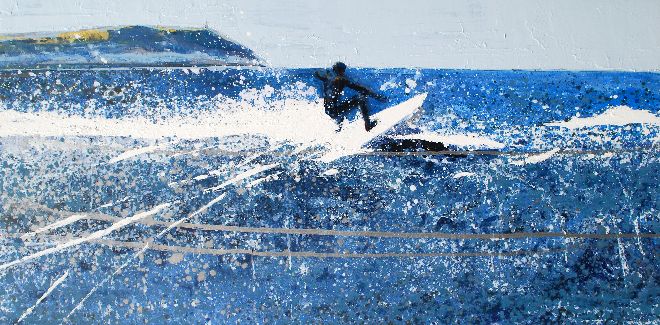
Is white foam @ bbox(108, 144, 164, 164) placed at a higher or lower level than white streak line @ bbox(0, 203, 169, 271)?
higher

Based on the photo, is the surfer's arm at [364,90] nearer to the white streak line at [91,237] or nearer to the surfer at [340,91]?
the surfer at [340,91]

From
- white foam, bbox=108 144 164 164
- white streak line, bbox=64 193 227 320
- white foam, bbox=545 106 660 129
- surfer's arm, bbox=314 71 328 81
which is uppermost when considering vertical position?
surfer's arm, bbox=314 71 328 81

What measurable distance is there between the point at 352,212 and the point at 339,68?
0.87 feet

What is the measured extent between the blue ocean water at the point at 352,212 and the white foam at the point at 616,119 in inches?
0.4

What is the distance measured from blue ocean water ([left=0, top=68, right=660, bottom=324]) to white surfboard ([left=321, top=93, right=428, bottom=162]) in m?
0.02

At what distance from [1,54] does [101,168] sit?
0.90ft

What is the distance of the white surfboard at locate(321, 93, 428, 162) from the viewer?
1095mm

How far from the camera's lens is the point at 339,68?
109cm

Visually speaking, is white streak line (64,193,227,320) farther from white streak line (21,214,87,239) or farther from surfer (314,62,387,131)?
surfer (314,62,387,131)

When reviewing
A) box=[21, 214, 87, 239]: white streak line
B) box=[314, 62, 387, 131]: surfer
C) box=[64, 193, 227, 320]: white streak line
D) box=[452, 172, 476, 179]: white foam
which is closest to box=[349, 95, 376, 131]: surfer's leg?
box=[314, 62, 387, 131]: surfer

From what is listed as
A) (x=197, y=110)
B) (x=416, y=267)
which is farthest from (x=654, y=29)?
(x=197, y=110)

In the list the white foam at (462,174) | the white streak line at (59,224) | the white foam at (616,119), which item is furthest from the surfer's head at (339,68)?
the white streak line at (59,224)

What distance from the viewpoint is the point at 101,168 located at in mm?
1097

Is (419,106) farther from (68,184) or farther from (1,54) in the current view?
(1,54)
